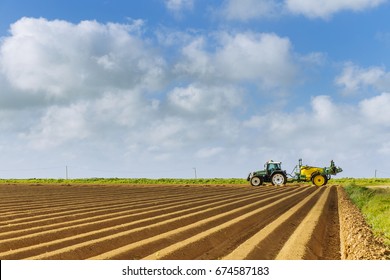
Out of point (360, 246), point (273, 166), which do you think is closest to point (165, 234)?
point (360, 246)

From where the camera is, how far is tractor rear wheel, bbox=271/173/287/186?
26672 millimetres

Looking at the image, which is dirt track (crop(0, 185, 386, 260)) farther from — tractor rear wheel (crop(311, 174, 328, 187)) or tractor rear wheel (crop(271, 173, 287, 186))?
tractor rear wheel (crop(311, 174, 328, 187))

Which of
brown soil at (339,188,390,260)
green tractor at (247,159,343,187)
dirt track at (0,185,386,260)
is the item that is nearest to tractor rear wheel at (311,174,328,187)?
green tractor at (247,159,343,187)

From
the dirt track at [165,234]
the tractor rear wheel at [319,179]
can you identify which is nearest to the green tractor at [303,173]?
the tractor rear wheel at [319,179]

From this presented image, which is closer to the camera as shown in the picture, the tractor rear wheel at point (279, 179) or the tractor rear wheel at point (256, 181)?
the tractor rear wheel at point (279, 179)

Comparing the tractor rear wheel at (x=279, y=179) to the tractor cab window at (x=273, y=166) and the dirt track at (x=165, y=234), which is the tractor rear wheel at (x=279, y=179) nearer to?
the tractor cab window at (x=273, y=166)

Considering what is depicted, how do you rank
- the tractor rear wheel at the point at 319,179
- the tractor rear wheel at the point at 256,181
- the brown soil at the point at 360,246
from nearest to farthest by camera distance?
the brown soil at the point at 360,246, the tractor rear wheel at the point at 319,179, the tractor rear wheel at the point at 256,181

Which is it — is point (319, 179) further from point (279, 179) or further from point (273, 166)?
point (273, 166)

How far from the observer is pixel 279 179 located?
26797 mm

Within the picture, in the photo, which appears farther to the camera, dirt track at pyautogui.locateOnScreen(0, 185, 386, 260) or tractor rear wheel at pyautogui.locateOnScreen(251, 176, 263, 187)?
tractor rear wheel at pyautogui.locateOnScreen(251, 176, 263, 187)

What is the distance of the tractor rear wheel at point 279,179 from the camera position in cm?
2667

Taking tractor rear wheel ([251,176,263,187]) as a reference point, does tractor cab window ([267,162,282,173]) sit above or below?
above

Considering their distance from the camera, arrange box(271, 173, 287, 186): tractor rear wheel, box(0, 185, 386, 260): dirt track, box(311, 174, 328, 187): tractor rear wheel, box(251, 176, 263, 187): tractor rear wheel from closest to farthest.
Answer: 1. box(0, 185, 386, 260): dirt track
2. box(271, 173, 287, 186): tractor rear wheel
3. box(311, 174, 328, 187): tractor rear wheel
4. box(251, 176, 263, 187): tractor rear wheel

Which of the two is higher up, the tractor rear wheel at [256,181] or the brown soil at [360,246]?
the tractor rear wheel at [256,181]
